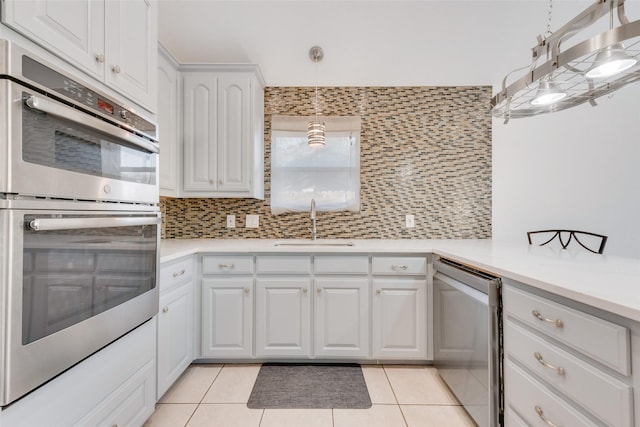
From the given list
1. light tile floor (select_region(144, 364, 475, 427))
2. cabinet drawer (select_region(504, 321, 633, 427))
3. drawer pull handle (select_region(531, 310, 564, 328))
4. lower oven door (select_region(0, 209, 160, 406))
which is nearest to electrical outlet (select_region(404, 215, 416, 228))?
light tile floor (select_region(144, 364, 475, 427))

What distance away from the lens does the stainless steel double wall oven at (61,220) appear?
0.77 metres

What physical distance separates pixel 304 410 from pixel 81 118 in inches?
69.5

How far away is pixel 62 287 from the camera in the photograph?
919mm

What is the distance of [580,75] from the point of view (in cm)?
120

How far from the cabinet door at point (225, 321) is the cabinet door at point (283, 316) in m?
0.08

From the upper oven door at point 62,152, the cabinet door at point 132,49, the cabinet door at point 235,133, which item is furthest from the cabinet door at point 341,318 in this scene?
the cabinet door at point 132,49

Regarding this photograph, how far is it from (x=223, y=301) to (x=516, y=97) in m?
2.19

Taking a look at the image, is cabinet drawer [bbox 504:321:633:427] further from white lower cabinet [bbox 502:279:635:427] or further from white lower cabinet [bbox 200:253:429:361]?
white lower cabinet [bbox 200:253:429:361]

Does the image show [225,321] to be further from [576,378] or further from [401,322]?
[576,378]

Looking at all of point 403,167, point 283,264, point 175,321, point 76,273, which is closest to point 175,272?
point 175,321

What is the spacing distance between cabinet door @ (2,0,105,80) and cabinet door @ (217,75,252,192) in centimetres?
124

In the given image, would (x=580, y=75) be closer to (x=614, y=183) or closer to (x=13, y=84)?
(x=614, y=183)

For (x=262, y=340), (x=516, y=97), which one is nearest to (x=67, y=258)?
(x=262, y=340)

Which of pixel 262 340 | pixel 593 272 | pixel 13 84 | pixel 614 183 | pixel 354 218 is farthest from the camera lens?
pixel 354 218
